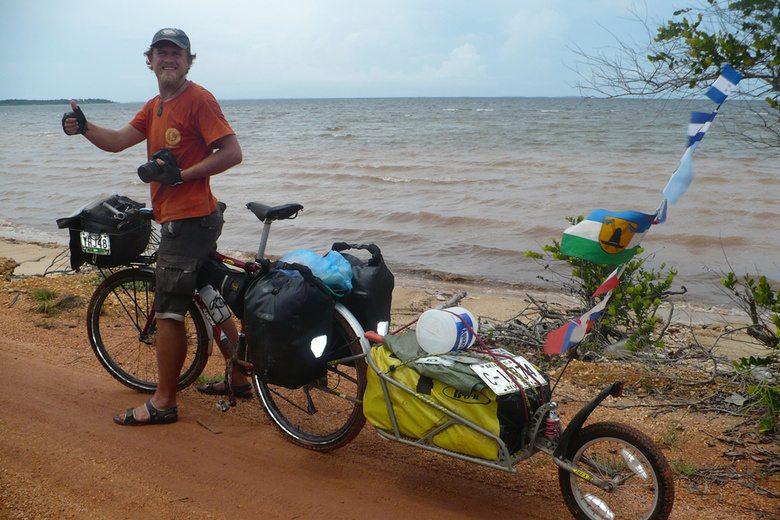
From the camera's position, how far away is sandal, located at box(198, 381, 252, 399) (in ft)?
13.6

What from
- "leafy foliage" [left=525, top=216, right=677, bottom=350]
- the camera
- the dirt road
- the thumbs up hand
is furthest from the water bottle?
"leafy foliage" [left=525, top=216, right=677, bottom=350]

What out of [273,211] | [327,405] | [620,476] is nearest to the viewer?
[620,476]

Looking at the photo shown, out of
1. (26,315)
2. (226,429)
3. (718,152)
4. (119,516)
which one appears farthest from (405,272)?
(718,152)

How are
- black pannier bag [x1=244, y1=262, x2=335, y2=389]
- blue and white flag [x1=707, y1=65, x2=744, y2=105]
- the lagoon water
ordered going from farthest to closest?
the lagoon water < black pannier bag [x1=244, y1=262, x2=335, y2=389] < blue and white flag [x1=707, y1=65, x2=744, y2=105]

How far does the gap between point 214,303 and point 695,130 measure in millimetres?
2807

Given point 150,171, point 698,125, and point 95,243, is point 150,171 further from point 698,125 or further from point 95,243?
point 698,125

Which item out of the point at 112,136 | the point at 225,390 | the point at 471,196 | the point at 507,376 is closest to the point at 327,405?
the point at 225,390

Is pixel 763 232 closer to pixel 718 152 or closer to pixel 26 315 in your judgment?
pixel 26 315

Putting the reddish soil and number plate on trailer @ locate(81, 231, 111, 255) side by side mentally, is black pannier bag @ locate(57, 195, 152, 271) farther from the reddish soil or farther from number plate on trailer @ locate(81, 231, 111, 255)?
the reddish soil

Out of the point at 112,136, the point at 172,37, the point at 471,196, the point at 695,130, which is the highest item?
the point at 172,37

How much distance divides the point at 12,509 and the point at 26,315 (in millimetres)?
3607

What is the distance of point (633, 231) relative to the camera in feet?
8.37

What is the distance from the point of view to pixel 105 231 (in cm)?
370

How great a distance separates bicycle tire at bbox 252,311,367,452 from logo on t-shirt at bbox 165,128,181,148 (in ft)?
4.46
